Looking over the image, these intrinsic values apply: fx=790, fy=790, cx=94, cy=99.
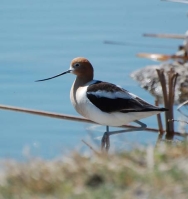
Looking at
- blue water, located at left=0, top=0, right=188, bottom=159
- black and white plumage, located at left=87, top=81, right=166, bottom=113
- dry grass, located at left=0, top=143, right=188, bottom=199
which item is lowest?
blue water, located at left=0, top=0, right=188, bottom=159

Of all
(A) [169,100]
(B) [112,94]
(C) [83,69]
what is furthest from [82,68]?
(A) [169,100]

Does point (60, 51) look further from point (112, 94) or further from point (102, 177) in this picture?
point (102, 177)

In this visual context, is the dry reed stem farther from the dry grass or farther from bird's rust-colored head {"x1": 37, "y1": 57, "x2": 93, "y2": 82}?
the dry grass

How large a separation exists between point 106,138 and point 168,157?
3.13 m

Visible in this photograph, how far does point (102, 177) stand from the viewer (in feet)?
13.9

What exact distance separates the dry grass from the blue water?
10.3ft

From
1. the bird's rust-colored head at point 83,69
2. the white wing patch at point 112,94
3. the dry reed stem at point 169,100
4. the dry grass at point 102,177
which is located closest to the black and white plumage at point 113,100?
the white wing patch at point 112,94

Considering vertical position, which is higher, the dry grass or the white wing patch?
the dry grass

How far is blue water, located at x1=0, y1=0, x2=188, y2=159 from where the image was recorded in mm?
8695

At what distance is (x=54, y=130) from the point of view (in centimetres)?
875

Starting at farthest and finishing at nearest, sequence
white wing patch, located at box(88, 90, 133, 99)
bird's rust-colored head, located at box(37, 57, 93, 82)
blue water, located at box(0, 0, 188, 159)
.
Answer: blue water, located at box(0, 0, 188, 159)
bird's rust-colored head, located at box(37, 57, 93, 82)
white wing patch, located at box(88, 90, 133, 99)

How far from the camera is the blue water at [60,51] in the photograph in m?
8.70

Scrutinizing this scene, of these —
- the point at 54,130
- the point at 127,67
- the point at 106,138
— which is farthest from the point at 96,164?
the point at 127,67

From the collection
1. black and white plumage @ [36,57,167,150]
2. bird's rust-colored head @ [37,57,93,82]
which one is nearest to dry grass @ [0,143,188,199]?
black and white plumage @ [36,57,167,150]
